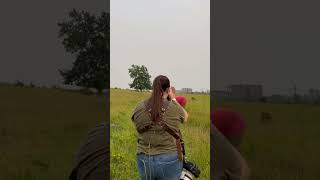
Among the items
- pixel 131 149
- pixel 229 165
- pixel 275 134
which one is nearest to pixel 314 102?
pixel 275 134

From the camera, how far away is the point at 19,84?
10.6 ft

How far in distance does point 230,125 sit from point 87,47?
1.88m

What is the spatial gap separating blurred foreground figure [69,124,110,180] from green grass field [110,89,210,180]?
349cm

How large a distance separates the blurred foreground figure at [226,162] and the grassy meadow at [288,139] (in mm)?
729

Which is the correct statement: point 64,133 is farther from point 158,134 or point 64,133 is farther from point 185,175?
point 185,175

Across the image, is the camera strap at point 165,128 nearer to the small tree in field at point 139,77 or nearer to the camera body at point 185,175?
the camera body at point 185,175

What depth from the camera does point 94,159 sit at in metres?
2.26

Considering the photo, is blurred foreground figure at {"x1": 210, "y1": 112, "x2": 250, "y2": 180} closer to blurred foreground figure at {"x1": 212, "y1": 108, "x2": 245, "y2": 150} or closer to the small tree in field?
blurred foreground figure at {"x1": 212, "y1": 108, "x2": 245, "y2": 150}

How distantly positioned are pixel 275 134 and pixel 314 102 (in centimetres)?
36

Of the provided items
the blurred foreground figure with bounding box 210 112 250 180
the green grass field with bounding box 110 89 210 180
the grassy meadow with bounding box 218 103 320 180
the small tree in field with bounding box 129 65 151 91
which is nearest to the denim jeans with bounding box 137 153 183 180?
the blurred foreground figure with bounding box 210 112 250 180

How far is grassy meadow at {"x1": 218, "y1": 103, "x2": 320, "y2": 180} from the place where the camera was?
122 inches

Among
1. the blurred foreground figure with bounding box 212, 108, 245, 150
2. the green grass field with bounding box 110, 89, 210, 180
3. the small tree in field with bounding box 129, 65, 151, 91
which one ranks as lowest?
the green grass field with bounding box 110, 89, 210, 180

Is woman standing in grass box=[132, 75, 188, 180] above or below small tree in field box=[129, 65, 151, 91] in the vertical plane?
below

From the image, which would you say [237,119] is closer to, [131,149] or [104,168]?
[104,168]
